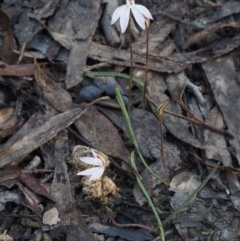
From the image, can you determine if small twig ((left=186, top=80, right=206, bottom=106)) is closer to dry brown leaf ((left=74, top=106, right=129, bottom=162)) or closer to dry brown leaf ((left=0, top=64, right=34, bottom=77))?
dry brown leaf ((left=74, top=106, right=129, bottom=162))

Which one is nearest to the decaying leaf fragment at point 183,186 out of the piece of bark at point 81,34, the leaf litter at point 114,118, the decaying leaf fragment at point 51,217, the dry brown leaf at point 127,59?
the leaf litter at point 114,118

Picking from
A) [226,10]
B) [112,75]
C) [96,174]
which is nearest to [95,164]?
[96,174]

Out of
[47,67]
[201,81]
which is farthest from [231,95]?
[47,67]

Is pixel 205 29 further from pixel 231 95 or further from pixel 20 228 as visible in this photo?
pixel 20 228

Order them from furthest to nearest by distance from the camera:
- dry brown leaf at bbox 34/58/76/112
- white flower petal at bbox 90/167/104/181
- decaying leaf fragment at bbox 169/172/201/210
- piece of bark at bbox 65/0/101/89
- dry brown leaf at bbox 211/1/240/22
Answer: dry brown leaf at bbox 211/1/240/22 < piece of bark at bbox 65/0/101/89 < dry brown leaf at bbox 34/58/76/112 < decaying leaf fragment at bbox 169/172/201/210 < white flower petal at bbox 90/167/104/181

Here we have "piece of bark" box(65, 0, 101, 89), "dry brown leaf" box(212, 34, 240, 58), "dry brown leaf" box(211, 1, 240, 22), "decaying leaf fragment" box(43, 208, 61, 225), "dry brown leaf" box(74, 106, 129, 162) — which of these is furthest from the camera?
"dry brown leaf" box(211, 1, 240, 22)

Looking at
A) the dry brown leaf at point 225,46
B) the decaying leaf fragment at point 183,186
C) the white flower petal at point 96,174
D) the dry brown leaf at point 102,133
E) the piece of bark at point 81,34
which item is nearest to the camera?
the white flower petal at point 96,174

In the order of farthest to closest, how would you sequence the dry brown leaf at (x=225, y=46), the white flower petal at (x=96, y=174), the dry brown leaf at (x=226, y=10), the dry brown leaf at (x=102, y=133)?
1. the dry brown leaf at (x=226, y=10)
2. the dry brown leaf at (x=225, y=46)
3. the dry brown leaf at (x=102, y=133)
4. the white flower petal at (x=96, y=174)

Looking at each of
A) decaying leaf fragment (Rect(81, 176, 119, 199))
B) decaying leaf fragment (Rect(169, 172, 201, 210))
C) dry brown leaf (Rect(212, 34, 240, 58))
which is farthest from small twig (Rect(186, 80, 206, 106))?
decaying leaf fragment (Rect(81, 176, 119, 199))

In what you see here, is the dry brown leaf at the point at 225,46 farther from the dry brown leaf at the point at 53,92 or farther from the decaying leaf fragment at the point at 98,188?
the decaying leaf fragment at the point at 98,188
